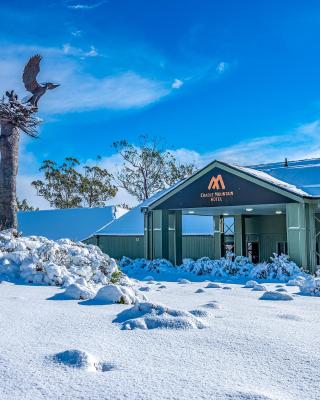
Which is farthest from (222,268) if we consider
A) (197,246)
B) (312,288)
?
(197,246)

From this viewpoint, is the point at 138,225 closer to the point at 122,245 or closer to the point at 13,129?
the point at 122,245

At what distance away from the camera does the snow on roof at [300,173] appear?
64.0ft

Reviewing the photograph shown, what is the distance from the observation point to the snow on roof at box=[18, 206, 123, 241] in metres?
30.2

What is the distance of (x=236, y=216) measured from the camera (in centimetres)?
2603

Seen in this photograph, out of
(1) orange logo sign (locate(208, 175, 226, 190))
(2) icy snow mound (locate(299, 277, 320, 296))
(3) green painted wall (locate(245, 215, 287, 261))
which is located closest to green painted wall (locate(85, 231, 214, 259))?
(3) green painted wall (locate(245, 215, 287, 261))

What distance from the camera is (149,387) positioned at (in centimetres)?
317

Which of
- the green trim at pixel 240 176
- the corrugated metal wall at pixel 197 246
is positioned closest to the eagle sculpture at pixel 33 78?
the green trim at pixel 240 176

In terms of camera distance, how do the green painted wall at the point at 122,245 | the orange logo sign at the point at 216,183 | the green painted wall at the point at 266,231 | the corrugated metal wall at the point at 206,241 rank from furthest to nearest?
the green painted wall at the point at 122,245 < the corrugated metal wall at the point at 206,241 < the green painted wall at the point at 266,231 < the orange logo sign at the point at 216,183

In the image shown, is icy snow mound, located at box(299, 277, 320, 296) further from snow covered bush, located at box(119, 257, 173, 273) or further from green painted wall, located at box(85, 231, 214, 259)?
green painted wall, located at box(85, 231, 214, 259)

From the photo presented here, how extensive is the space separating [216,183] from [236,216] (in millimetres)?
6143

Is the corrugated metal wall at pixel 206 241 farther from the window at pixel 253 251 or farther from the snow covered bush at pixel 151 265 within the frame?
the snow covered bush at pixel 151 265

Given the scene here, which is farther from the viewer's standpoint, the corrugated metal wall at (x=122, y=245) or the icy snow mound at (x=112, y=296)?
the corrugated metal wall at (x=122, y=245)

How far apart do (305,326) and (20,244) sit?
7.36 m

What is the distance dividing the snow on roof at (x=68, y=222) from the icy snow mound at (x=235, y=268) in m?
9.34
